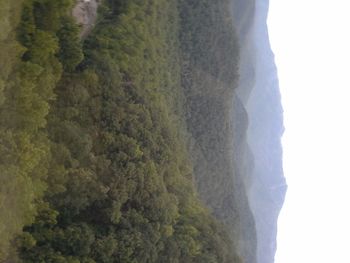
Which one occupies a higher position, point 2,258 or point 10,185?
point 10,185

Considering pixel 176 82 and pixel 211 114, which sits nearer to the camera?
pixel 176 82

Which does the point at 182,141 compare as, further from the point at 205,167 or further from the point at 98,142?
the point at 98,142

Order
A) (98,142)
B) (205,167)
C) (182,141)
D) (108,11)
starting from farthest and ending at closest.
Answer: (205,167)
(182,141)
(108,11)
(98,142)

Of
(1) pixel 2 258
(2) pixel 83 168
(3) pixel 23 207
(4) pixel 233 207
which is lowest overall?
(1) pixel 2 258

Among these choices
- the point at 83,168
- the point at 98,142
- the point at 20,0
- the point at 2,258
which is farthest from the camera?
the point at 98,142

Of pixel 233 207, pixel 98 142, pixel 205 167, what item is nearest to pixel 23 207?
pixel 98 142

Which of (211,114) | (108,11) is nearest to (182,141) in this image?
(211,114)
